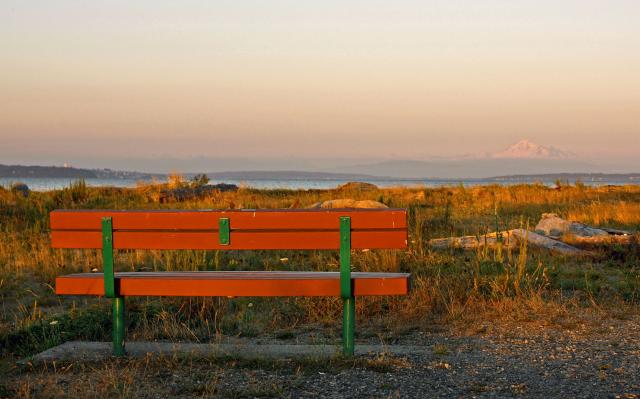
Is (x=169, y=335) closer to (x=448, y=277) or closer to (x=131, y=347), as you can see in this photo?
(x=131, y=347)

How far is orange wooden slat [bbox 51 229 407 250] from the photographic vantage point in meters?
4.86

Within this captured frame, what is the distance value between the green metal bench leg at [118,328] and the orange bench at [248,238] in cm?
15

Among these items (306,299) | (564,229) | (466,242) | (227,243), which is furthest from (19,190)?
(227,243)

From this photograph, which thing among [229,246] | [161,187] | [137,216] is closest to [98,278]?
[137,216]

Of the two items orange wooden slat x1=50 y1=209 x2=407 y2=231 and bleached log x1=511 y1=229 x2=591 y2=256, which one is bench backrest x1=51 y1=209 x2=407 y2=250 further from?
bleached log x1=511 y1=229 x2=591 y2=256

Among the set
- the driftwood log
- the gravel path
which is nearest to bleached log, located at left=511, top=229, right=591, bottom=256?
the driftwood log

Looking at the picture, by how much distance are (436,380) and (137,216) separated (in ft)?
7.43

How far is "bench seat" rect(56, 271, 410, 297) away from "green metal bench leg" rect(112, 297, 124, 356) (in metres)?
0.13

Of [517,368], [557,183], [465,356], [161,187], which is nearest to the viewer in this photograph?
[517,368]

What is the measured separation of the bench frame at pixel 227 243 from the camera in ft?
15.9

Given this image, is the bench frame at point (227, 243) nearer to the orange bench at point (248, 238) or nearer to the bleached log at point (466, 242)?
the orange bench at point (248, 238)

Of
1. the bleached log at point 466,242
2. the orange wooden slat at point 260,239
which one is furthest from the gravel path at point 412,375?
the bleached log at point 466,242

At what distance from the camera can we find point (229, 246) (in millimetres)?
4898

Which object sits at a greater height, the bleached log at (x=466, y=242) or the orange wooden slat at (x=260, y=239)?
the orange wooden slat at (x=260, y=239)
